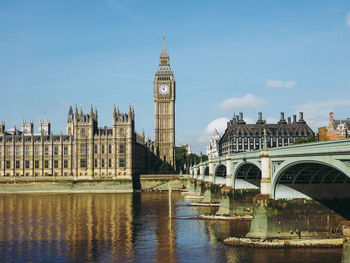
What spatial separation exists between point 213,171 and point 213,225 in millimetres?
39034

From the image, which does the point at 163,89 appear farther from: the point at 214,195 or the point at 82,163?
the point at 214,195

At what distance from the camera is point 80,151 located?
5866 inches

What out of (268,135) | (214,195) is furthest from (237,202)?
(268,135)

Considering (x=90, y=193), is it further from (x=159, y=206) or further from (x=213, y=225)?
(x=213, y=225)

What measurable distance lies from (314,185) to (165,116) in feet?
461

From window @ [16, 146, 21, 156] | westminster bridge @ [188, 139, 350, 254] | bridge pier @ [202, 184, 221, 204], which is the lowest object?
bridge pier @ [202, 184, 221, 204]

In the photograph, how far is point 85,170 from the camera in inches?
5837

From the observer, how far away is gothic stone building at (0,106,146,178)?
14750cm

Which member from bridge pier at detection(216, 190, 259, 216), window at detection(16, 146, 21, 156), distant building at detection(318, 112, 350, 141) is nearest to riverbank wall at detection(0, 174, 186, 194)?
window at detection(16, 146, 21, 156)

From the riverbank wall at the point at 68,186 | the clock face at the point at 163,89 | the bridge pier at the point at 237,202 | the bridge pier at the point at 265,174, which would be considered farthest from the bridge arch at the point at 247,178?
the clock face at the point at 163,89

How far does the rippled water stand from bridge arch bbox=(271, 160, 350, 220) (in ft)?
24.6

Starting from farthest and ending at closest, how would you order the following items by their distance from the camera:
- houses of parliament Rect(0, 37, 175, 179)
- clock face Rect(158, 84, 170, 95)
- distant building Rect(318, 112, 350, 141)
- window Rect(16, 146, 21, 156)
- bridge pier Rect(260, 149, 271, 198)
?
1. clock face Rect(158, 84, 170, 95)
2. window Rect(16, 146, 21, 156)
3. houses of parliament Rect(0, 37, 175, 179)
4. distant building Rect(318, 112, 350, 141)
5. bridge pier Rect(260, 149, 271, 198)

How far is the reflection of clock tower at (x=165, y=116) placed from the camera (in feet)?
611

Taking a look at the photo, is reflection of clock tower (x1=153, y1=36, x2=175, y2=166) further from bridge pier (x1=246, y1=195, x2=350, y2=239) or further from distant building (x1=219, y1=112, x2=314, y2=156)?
bridge pier (x1=246, y1=195, x2=350, y2=239)
